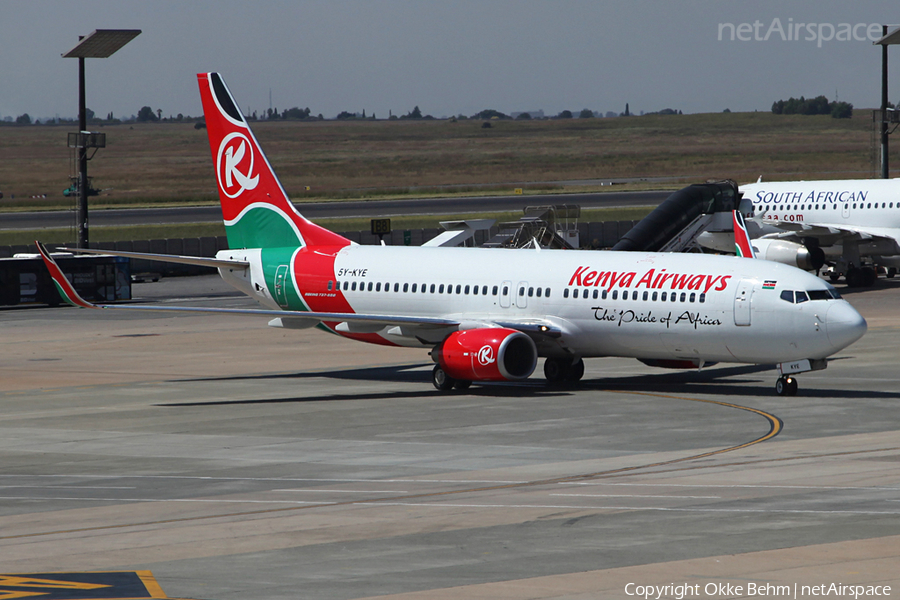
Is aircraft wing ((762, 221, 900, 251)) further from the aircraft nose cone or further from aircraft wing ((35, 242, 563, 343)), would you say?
the aircraft nose cone

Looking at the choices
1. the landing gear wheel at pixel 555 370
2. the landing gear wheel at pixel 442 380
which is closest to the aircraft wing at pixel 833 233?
the landing gear wheel at pixel 555 370

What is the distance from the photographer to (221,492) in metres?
23.9

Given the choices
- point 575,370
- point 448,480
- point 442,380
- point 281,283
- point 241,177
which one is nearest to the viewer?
point 448,480

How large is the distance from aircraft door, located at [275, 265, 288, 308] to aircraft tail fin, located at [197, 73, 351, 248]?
1.19m

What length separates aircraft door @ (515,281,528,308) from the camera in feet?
125

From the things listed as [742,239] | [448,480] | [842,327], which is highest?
[742,239]

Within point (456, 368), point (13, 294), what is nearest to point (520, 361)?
point (456, 368)

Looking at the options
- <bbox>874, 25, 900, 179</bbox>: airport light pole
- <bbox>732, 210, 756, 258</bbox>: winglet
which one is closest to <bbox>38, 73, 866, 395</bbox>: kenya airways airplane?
<bbox>732, 210, 756, 258</bbox>: winglet

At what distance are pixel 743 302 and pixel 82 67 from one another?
47.3m

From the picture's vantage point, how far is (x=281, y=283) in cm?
4309

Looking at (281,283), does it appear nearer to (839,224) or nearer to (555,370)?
(555,370)

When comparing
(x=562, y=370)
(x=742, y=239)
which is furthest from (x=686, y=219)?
(x=562, y=370)

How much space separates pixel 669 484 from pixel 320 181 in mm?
170079

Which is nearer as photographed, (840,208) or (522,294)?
(522,294)
